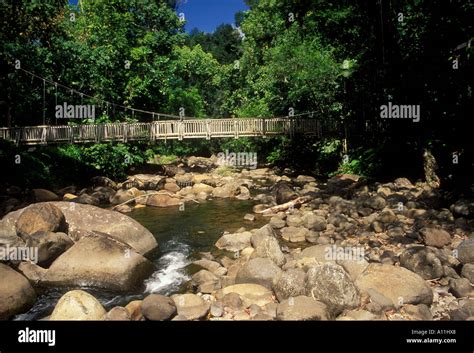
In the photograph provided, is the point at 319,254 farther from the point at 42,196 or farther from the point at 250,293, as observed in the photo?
A: the point at 42,196

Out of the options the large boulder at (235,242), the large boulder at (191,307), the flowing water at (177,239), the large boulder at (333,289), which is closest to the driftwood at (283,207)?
the flowing water at (177,239)

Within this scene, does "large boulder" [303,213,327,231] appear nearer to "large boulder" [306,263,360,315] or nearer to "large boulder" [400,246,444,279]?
"large boulder" [400,246,444,279]

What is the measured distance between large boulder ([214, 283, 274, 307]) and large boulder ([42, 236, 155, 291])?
1.94 m

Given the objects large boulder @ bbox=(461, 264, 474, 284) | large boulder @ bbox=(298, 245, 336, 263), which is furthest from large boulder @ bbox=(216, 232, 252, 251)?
large boulder @ bbox=(461, 264, 474, 284)

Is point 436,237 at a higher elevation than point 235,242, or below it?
higher

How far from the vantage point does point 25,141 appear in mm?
18156

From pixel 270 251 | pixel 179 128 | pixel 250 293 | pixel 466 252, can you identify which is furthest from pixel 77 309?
pixel 179 128

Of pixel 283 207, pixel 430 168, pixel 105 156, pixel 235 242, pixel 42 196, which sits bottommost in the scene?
pixel 235 242

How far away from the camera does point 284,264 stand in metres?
8.63

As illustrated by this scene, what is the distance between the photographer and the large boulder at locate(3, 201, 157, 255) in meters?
9.85

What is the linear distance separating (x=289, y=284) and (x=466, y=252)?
3.82 meters
